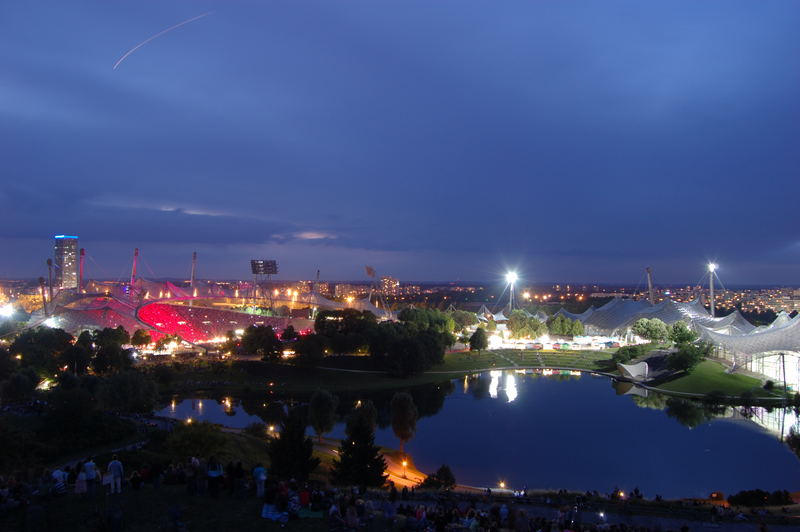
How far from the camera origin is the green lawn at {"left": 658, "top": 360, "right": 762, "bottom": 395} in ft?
125

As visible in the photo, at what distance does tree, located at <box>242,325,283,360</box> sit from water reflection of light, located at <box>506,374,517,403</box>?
19870 mm

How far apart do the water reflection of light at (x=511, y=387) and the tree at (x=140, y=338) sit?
3375 cm

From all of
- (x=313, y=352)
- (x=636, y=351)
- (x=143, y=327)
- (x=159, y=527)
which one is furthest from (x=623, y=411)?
(x=143, y=327)

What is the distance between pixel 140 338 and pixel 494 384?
108 ft

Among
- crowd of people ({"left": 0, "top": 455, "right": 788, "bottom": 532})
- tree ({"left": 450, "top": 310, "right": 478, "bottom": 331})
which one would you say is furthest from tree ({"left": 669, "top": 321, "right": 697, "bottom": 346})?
crowd of people ({"left": 0, "top": 455, "right": 788, "bottom": 532})

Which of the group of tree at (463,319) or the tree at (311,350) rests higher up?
the group of tree at (463,319)

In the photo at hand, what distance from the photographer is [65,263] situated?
528 feet

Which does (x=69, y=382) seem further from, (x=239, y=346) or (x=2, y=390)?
(x=239, y=346)

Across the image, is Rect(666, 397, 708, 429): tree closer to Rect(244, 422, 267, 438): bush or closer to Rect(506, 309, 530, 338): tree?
Rect(244, 422, 267, 438): bush

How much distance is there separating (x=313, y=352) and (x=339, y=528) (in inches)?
1445

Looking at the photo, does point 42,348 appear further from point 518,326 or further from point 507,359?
point 518,326

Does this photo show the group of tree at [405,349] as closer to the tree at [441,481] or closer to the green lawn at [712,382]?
the green lawn at [712,382]

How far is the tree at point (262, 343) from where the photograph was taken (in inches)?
1845

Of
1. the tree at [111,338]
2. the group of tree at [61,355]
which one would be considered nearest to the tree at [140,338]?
Result: the tree at [111,338]
